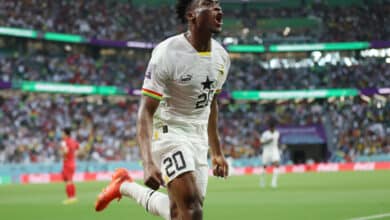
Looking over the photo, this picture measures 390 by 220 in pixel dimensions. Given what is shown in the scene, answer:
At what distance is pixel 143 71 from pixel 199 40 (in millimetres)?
53597

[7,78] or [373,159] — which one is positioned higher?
[7,78]

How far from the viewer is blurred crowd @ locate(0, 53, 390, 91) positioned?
172 feet

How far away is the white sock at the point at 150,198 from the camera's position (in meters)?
7.96

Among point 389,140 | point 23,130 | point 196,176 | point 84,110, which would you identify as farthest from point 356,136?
point 196,176

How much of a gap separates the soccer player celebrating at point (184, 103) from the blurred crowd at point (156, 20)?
45464 mm

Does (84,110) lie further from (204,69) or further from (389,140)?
(204,69)

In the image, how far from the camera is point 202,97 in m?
7.33

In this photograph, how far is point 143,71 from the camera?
60.6 meters

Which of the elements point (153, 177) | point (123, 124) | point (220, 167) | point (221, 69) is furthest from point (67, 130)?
point (123, 124)

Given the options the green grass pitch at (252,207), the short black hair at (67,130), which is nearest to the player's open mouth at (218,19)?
the green grass pitch at (252,207)

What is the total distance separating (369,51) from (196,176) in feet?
202

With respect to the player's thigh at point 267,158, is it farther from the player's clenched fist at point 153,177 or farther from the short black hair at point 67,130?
the player's clenched fist at point 153,177

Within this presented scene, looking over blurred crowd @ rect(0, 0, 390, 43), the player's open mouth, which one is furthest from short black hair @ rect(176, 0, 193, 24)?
blurred crowd @ rect(0, 0, 390, 43)

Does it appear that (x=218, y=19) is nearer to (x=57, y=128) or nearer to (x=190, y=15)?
(x=190, y=15)
